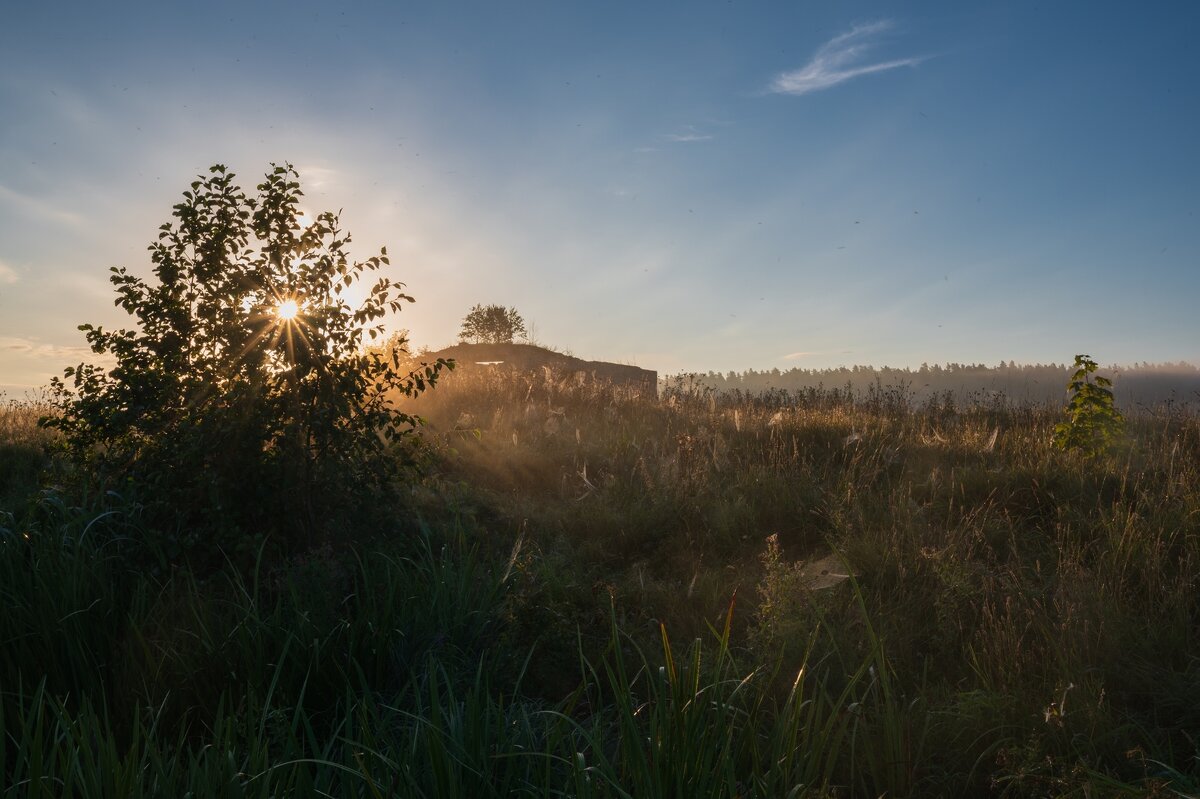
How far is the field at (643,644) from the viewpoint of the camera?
8.54 ft

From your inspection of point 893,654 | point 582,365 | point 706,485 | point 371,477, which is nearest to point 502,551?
point 371,477

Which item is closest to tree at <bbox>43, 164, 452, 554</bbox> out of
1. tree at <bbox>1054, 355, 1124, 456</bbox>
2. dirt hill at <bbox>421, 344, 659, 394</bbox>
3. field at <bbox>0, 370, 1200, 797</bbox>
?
field at <bbox>0, 370, 1200, 797</bbox>

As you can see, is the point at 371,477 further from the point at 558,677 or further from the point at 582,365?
the point at 582,365

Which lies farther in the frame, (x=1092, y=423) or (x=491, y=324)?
(x=491, y=324)

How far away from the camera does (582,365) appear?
26516 millimetres

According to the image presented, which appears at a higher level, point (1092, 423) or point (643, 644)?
point (1092, 423)

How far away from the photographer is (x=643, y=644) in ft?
14.1

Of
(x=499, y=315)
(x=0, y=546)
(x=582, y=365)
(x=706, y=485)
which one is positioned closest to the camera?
(x=0, y=546)

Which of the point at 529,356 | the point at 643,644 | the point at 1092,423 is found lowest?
the point at 643,644

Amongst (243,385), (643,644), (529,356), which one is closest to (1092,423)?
(643,644)

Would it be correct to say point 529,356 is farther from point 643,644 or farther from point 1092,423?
point 643,644

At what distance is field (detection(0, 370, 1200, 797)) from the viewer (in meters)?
2.60

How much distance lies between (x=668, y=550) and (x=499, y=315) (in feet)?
93.5

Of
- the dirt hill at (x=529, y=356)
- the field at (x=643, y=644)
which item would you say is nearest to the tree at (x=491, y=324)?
the dirt hill at (x=529, y=356)
